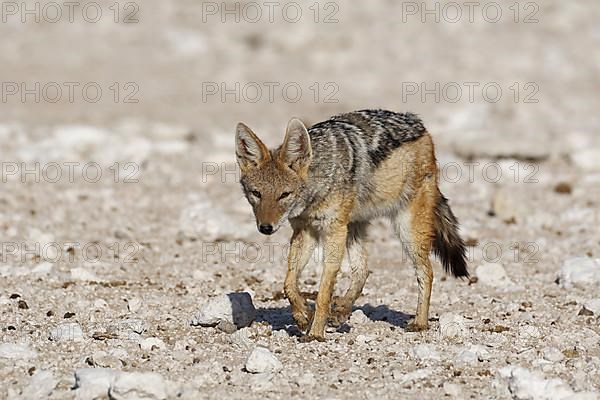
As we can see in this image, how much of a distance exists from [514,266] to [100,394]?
19.2 ft

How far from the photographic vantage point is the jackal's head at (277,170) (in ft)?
25.9

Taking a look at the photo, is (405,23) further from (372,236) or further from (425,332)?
(425,332)

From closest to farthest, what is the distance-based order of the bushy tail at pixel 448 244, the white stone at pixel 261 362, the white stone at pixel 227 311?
A: the white stone at pixel 261 362 → the white stone at pixel 227 311 → the bushy tail at pixel 448 244

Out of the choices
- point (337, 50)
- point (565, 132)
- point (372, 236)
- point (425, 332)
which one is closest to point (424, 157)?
point (425, 332)

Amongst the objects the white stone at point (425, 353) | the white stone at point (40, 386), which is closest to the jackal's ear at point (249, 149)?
the white stone at point (425, 353)

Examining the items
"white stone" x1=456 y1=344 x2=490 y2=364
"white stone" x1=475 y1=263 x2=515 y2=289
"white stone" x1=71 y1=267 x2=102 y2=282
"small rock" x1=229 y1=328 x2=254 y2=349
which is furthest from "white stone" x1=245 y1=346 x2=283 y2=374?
"white stone" x1=475 y1=263 x2=515 y2=289

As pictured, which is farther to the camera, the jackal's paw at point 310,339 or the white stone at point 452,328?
the white stone at point 452,328

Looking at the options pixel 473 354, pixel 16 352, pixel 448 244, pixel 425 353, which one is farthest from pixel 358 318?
pixel 16 352

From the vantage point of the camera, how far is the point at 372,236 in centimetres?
1245

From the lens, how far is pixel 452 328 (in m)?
8.30

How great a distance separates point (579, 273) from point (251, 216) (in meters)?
4.46

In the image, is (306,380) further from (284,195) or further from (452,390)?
(284,195)

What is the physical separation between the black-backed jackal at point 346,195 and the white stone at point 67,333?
1640 millimetres

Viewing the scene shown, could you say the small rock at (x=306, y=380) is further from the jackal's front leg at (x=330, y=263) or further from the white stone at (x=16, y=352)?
the white stone at (x=16, y=352)
